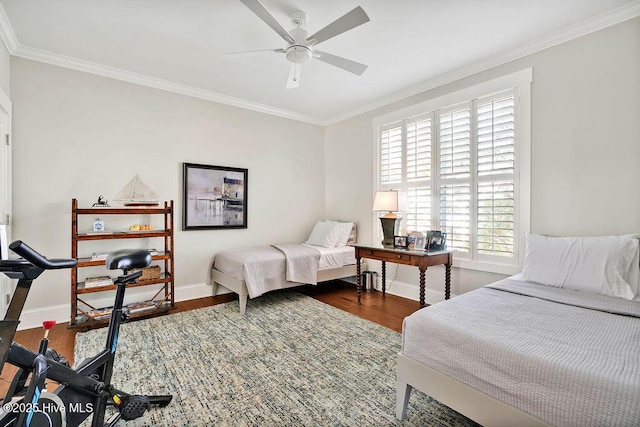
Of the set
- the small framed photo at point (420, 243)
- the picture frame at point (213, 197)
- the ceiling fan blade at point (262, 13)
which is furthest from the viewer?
the picture frame at point (213, 197)

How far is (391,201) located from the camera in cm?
367

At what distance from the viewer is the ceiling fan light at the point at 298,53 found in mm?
2457

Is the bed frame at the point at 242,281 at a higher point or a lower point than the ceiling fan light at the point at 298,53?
lower

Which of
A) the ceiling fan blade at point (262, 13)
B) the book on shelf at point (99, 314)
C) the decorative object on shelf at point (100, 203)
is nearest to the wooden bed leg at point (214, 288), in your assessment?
the book on shelf at point (99, 314)

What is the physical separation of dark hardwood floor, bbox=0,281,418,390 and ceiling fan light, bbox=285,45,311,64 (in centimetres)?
257

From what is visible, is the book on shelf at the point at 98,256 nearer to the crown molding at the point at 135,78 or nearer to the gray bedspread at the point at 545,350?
the crown molding at the point at 135,78

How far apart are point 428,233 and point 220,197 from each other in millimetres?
2685

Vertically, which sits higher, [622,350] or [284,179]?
[284,179]

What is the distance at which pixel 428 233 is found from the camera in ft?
10.9

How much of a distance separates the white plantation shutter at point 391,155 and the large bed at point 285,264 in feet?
2.93

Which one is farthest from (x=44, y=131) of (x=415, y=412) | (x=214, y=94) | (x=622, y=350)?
(x=622, y=350)

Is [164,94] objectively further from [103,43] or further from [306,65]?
[306,65]

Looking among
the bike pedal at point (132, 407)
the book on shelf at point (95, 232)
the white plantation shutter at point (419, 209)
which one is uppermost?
the white plantation shutter at point (419, 209)

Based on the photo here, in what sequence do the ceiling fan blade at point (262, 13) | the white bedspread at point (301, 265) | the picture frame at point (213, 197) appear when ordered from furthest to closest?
1. the picture frame at point (213, 197)
2. the white bedspread at point (301, 265)
3. the ceiling fan blade at point (262, 13)
